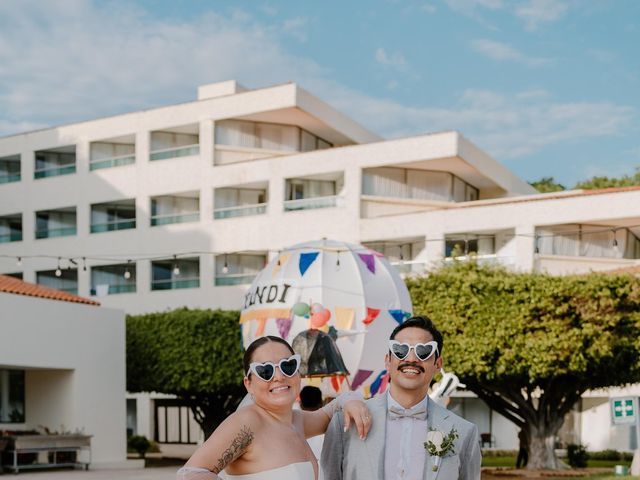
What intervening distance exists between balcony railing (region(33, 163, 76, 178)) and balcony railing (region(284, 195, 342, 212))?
11.7 meters

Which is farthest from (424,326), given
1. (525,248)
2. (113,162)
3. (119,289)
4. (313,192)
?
(113,162)

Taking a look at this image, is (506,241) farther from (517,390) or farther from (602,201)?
(517,390)

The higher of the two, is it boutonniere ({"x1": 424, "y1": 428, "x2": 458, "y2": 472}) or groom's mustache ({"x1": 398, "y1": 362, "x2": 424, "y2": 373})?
groom's mustache ({"x1": 398, "y1": 362, "x2": 424, "y2": 373})

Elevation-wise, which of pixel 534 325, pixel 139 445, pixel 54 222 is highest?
pixel 54 222

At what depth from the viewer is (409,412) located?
16.9 feet

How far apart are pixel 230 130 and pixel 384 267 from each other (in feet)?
105

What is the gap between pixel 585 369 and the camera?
1244 inches

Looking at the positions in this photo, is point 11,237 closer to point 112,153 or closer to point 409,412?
point 112,153

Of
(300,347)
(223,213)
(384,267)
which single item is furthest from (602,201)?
(300,347)

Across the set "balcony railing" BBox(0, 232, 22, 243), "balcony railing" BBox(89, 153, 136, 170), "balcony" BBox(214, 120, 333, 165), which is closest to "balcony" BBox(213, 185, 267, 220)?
"balcony" BBox(214, 120, 333, 165)

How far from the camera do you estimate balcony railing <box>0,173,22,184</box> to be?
181ft

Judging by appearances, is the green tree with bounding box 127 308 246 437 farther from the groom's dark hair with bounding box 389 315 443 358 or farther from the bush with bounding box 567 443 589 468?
the groom's dark hair with bounding box 389 315 443 358

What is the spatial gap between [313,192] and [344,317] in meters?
31.0

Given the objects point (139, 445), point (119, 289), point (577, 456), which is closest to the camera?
point (577, 456)
